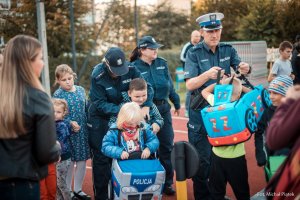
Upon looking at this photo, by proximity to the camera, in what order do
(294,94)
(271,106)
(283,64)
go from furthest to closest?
(283,64) → (271,106) → (294,94)

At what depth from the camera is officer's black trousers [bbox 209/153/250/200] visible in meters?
4.45

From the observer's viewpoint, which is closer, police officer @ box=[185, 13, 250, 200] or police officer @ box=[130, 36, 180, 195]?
police officer @ box=[185, 13, 250, 200]

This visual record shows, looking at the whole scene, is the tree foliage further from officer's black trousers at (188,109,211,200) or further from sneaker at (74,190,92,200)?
officer's black trousers at (188,109,211,200)

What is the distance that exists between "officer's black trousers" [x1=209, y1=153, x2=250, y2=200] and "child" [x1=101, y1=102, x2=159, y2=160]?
70cm

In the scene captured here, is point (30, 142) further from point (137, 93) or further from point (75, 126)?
point (75, 126)

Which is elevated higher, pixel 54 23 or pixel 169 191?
pixel 54 23

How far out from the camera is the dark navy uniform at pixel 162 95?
6.09 m

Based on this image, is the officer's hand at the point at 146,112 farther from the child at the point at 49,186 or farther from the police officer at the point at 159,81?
the child at the point at 49,186

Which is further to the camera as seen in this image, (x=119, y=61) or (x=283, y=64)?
(x=283, y=64)

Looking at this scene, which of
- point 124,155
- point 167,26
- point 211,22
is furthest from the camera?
point 167,26

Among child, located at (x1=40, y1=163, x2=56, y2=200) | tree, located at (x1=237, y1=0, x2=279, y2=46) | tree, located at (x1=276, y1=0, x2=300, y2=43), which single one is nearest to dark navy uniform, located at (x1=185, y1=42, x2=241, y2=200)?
child, located at (x1=40, y1=163, x2=56, y2=200)

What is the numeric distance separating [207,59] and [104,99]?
127 cm

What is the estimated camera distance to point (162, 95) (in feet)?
20.1

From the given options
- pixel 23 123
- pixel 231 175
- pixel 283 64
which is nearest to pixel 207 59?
pixel 231 175
